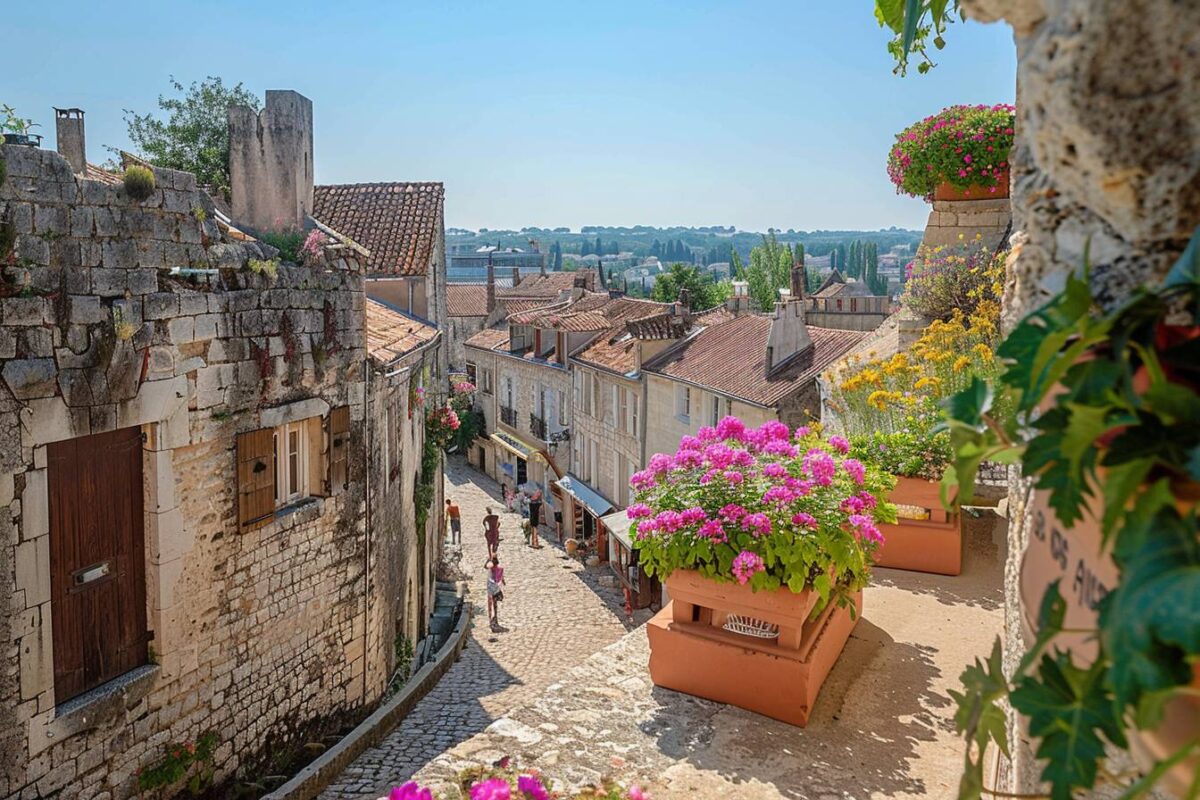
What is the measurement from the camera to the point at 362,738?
31.4 ft

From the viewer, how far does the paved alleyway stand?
368 inches

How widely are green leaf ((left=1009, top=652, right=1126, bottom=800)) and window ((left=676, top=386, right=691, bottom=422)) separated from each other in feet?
65.1

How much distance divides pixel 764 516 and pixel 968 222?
635cm

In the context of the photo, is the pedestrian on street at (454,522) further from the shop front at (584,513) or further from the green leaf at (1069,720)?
the green leaf at (1069,720)

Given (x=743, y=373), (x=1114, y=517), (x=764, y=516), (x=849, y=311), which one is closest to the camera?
(x=1114, y=517)

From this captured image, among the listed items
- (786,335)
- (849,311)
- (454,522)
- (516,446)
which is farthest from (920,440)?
(516,446)

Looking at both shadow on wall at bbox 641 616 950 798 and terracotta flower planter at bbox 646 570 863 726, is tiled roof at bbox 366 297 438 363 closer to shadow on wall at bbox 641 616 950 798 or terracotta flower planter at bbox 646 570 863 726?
terracotta flower planter at bbox 646 570 863 726

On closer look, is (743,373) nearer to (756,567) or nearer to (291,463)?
(291,463)

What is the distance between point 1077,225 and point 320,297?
26.0 ft

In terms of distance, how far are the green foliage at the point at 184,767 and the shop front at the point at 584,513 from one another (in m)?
17.2

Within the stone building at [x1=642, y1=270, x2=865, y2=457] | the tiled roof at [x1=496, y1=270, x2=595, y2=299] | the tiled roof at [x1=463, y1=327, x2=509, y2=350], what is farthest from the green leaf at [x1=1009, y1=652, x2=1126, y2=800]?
the tiled roof at [x1=496, y1=270, x2=595, y2=299]

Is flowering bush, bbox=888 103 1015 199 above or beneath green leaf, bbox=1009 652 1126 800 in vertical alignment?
above

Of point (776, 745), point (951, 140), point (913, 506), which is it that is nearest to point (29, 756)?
point (776, 745)

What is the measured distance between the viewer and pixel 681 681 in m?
5.20
